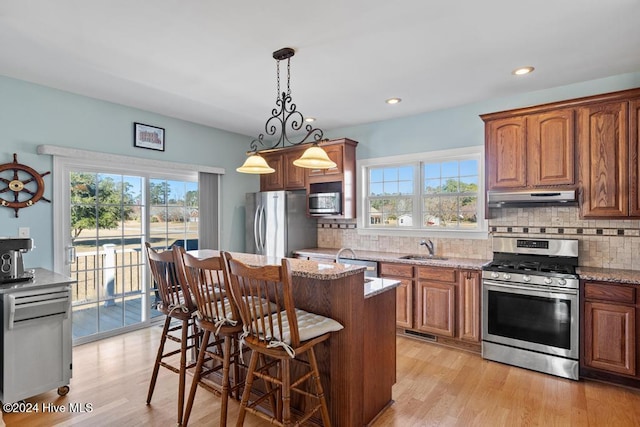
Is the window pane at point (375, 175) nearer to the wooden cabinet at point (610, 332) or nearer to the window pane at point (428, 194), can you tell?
the window pane at point (428, 194)

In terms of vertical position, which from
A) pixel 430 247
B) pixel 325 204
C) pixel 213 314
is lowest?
pixel 213 314

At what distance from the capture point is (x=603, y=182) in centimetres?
299

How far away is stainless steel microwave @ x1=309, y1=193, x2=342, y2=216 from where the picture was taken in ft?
15.3

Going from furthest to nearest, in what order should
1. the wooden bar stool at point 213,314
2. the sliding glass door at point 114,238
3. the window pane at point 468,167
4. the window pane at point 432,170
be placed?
the window pane at point 432,170, the window pane at point 468,167, the sliding glass door at point 114,238, the wooden bar stool at point 213,314

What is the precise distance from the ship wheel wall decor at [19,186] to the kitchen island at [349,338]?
244 cm

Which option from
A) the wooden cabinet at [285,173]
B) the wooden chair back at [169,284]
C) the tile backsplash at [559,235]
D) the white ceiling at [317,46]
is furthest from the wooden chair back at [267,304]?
the wooden cabinet at [285,173]

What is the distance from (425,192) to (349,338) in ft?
9.07

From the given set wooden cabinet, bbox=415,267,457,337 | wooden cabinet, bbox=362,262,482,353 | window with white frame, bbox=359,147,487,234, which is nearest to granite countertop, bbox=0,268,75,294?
wooden cabinet, bbox=362,262,482,353

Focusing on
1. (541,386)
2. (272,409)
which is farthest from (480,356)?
(272,409)

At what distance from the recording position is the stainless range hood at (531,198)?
3.07 m

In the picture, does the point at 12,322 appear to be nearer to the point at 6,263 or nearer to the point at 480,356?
the point at 6,263

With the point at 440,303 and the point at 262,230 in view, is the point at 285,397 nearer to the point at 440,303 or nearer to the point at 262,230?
the point at 440,303

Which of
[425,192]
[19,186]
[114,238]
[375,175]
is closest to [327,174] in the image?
[375,175]

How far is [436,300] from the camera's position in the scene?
3621mm
